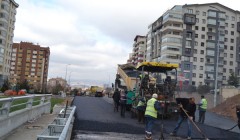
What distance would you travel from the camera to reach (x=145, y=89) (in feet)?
64.2

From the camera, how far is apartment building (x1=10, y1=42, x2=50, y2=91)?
486ft

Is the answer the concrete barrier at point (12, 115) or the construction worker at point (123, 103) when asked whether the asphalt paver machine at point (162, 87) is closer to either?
the construction worker at point (123, 103)

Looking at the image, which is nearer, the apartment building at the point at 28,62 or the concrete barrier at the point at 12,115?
the concrete barrier at the point at 12,115

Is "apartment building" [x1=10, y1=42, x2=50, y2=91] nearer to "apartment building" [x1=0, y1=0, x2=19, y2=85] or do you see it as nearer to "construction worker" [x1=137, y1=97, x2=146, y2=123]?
"apartment building" [x1=0, y1=0, x2=19, y2=85]

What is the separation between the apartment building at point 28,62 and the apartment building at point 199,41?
215 feet

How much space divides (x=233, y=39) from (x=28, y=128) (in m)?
94.1

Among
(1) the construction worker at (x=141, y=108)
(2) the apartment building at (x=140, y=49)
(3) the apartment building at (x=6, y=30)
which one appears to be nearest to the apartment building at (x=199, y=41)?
(2) the apartment building at (x=140, y=49)

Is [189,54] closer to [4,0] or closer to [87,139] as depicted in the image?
[4,0]

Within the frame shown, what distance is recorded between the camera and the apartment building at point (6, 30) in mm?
82750

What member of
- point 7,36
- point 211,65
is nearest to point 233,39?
point 211,65

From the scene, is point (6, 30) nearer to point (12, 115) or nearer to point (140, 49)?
point (140, 49)

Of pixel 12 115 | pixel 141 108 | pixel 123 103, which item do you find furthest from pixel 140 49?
pixel 12 115

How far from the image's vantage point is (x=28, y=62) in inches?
5896

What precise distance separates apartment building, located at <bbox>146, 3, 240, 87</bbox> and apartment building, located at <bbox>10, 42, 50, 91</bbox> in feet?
215
